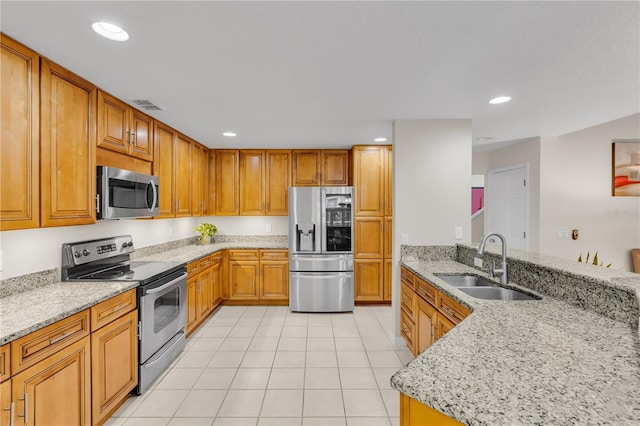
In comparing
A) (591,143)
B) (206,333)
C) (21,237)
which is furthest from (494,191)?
(21,237)

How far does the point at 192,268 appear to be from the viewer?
3.24 m

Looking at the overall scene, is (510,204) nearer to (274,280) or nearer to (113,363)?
Result: (274,280)

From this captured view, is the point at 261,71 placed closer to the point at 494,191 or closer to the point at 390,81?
the point at 390,81

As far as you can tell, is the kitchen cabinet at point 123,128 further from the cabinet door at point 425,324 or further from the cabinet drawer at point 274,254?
the cabinet door at point 425,324

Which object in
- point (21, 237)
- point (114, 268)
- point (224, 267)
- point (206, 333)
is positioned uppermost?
point (21, 237)

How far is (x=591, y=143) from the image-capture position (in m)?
4.02

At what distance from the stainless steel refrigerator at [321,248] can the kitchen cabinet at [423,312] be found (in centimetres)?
110

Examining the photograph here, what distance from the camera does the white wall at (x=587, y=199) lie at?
13.1 ft

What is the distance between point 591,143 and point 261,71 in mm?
4590

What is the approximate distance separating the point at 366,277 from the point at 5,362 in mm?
3579

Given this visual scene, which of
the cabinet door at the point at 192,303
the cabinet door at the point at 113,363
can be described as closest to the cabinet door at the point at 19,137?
the cabinet door at the point at 113,363

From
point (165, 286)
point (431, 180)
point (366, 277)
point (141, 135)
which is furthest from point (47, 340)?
point (366, 277)

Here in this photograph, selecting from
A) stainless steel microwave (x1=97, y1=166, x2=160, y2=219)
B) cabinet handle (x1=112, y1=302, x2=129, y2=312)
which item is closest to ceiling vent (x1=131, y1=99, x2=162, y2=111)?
stainless steel microwave (x1=97, y1=166, x2=160, y2=219)

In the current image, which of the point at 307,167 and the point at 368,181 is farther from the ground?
the point at 307,167
